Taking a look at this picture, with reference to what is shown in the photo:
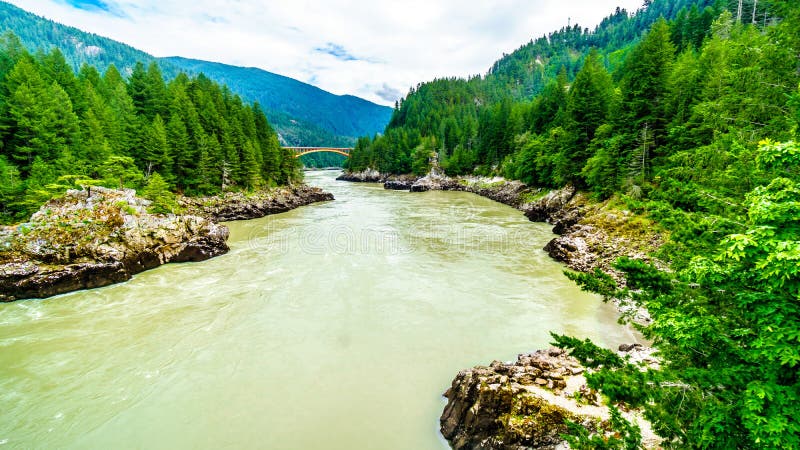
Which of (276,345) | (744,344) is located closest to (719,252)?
(744,344)

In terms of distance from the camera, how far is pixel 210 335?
1400 cm

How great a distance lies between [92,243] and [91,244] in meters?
0.09

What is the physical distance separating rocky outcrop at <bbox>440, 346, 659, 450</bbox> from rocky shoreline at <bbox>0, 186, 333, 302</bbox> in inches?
853

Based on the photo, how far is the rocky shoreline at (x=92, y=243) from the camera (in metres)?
17.8

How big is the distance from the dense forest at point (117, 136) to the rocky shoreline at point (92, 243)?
109 inches

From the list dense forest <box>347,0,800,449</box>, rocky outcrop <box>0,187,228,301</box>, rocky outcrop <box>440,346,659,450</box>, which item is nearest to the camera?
dense forest <box>347,0,800,449</box>

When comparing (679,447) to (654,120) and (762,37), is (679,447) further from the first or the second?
(654,120)

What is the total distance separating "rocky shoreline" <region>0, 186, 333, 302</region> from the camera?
17.8 metres

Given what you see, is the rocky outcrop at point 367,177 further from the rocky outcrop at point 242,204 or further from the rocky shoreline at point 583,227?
the rocky shoreline at point 583,227

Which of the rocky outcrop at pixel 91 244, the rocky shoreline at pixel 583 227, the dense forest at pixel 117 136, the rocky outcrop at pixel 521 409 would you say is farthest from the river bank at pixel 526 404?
the dense forest at pixel 117 136

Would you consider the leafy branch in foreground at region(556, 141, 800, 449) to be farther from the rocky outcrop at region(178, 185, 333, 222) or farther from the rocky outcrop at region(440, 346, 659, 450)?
the rocky outcrop at region(178, 185, 333, 222)

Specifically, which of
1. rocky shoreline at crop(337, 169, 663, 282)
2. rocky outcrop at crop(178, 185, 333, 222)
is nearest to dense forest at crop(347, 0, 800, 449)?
rocky shoreline at crop(337, 169, 663, 282)

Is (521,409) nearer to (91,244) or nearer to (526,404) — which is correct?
(526,404)

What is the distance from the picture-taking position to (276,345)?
43.5 feet
